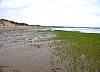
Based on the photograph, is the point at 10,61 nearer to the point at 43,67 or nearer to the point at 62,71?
the point at 43,67

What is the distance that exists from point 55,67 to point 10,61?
3.41 metres

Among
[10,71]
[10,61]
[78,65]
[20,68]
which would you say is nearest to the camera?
[10,71]

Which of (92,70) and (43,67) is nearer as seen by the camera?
(92,70)

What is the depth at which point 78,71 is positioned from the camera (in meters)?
10.8

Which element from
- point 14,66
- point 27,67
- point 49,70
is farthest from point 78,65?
point 14,66

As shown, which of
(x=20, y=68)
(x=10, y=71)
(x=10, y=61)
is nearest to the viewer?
(x=10, y=71)

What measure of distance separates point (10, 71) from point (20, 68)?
85 cm

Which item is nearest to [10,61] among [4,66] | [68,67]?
[4,66]

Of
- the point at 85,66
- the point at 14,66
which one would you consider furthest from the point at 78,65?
the point at 14,66

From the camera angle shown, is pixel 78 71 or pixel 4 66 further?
pixel 4 66

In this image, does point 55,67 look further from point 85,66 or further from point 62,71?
point 85,66

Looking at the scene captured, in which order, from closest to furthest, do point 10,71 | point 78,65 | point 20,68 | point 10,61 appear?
1. point 10,71
2. point 20,68
3. point 78,65
4. point 10,61

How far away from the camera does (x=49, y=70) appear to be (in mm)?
11086

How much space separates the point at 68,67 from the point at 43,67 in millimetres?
1467
